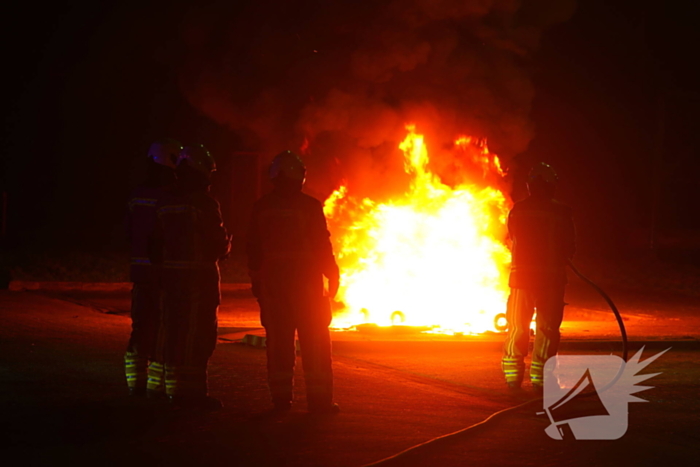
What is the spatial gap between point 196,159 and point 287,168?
0.73 m

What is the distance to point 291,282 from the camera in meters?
6.33

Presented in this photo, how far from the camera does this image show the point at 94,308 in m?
13.8

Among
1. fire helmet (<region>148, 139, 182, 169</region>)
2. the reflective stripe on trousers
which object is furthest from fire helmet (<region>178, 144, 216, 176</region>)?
the reflective stripe on trousers

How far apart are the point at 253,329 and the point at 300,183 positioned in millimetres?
4691

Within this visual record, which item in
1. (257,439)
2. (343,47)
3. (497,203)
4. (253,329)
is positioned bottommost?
(257,439)

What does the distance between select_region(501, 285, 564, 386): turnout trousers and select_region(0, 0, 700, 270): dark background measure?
16.4 meters

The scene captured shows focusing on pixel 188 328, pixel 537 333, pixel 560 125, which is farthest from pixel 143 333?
pixel 560 125

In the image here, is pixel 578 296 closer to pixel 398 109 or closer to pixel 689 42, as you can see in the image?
pixel 398 109

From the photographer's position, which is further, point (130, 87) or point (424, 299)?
point (130, 87)

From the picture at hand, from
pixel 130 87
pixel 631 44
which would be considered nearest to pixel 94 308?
pixel 130 87

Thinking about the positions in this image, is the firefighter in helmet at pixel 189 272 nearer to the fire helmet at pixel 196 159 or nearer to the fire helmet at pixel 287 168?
the fire helmet at pixel 196 159

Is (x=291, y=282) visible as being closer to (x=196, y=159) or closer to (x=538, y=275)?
(x=196, y=159)

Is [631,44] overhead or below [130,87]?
overhead

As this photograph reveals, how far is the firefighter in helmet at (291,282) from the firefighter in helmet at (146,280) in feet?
2.94
